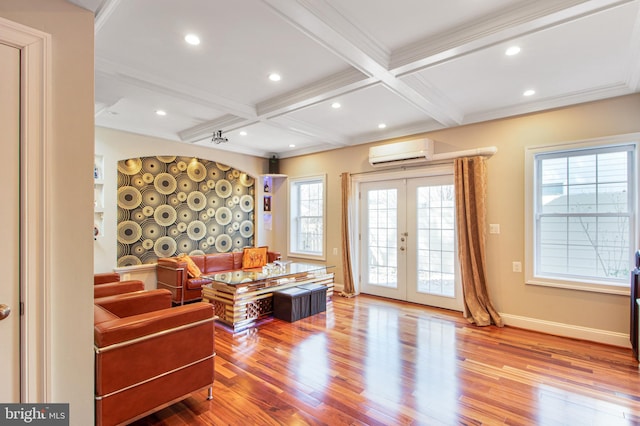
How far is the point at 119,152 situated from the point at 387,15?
436 cm

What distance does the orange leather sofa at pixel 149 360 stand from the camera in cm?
183

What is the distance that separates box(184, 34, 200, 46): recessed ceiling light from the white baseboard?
4.46 m

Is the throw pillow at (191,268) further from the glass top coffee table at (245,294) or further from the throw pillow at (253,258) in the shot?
the throw pillow at (253,258)

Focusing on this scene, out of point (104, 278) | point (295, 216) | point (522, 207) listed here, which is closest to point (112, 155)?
point (104, 278)

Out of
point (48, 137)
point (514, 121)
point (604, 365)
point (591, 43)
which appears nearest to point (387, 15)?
point (591, 43)

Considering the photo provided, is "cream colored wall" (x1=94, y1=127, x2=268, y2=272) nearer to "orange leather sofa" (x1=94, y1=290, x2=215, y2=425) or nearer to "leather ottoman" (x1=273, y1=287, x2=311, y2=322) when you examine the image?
"leather ottoman" (x1=273, y1=287, x2=311, y2=322)

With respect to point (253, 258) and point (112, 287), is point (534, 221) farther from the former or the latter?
point (112, 287)

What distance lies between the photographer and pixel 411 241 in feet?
16.6

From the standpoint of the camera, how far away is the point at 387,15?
224cm

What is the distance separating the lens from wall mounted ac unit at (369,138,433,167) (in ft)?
15.2

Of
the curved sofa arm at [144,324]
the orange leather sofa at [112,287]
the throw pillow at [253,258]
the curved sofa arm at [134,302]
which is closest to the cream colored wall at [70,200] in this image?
the curved sofa arm at [144,324]

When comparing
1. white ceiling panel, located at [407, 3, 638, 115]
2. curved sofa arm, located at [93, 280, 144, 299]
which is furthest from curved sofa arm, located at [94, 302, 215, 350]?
white ceiling panel, located at [407, 3, 638, 115]

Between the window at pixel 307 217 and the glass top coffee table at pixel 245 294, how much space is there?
1648 millimetres

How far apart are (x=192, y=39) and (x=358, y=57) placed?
130 cm
